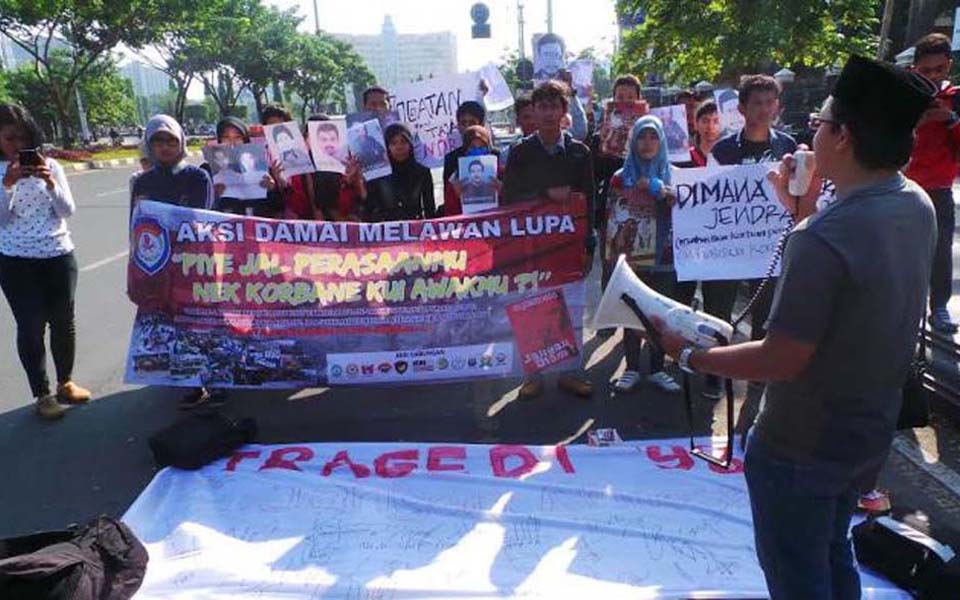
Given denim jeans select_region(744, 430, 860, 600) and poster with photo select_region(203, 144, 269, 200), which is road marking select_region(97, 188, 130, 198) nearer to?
poster with photo select_region(203, 144, 269, 200)

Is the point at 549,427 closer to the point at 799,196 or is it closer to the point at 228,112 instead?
the point at 799,196

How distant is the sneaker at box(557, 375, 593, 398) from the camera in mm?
4375

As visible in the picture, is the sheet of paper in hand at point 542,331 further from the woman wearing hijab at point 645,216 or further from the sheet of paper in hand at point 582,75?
the sheet of paper in hand at point 582,75

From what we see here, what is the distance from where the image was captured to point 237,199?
4.65 m

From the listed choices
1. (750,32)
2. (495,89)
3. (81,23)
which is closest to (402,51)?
(81,23)

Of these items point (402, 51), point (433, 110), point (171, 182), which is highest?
point (402, 51)

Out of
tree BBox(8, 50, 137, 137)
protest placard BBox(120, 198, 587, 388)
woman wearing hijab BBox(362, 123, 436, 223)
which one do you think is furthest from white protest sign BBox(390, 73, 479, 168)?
tree BBox(8, 50, 137, 137)

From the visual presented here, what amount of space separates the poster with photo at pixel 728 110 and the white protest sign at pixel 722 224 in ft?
6.18

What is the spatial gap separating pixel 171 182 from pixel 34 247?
2.79ft

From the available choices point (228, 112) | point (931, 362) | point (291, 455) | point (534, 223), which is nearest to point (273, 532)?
Answer: point (291, 455)

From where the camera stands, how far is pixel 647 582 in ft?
8.38

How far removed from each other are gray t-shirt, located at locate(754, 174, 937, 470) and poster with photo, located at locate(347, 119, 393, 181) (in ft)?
11.6

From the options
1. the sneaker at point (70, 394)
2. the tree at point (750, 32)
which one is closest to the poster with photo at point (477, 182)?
the sneaker at point (70, 394)

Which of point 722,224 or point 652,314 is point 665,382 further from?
point 652,314
